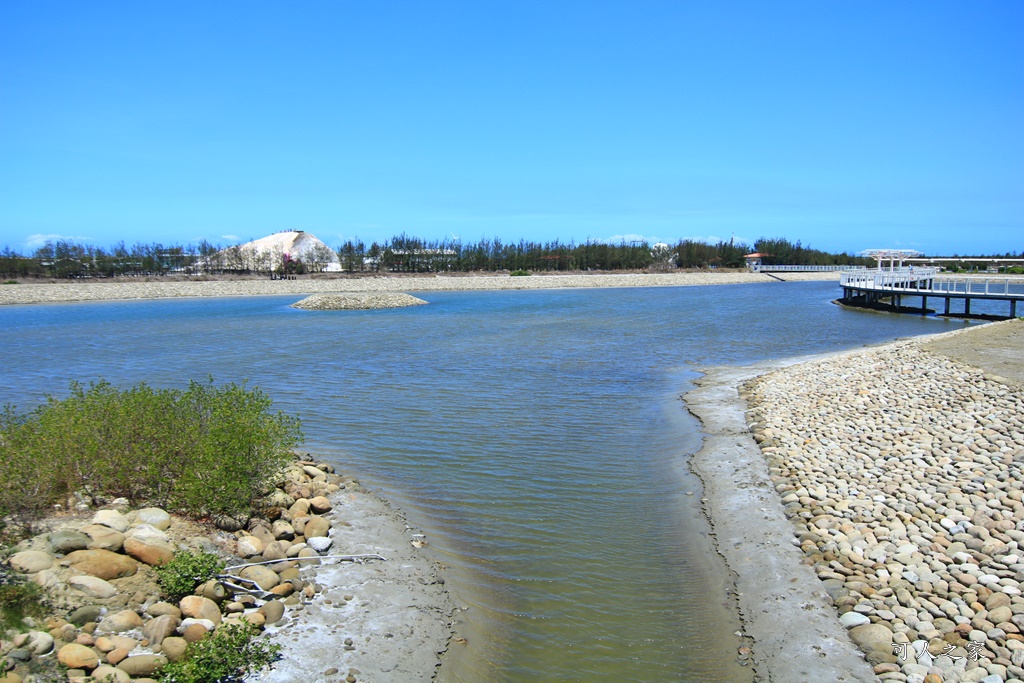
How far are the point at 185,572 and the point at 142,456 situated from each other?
2244mm

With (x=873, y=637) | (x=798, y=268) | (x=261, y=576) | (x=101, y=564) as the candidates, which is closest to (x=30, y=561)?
(x=101, y=564)

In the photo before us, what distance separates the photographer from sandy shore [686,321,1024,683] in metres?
5.59

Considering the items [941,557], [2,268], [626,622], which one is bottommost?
[626,622]

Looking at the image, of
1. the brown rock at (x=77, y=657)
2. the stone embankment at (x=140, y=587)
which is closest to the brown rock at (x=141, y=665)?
the stone embankment at (x=140, y=587)

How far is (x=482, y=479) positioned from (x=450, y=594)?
11.2 feet

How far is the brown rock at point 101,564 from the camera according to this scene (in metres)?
5.80

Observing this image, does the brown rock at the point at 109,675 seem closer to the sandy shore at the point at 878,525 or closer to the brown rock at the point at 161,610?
the brown rock at the point at 161,610

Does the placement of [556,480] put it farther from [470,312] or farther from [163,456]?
[470,312]

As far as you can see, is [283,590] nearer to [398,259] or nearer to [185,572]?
[185,572]

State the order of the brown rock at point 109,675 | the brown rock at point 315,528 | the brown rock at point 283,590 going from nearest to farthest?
1. the brown rock at point 109,675
2. the brown rock at point 283,590
3. the brown rock at point 315,528

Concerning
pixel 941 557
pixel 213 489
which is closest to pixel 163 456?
pixel 213 489

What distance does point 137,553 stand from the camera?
6.17 meters

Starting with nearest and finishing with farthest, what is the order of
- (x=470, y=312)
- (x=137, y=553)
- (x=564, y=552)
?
(x=137, y=553) < (x=564, y=552) < (x=470, y=312)

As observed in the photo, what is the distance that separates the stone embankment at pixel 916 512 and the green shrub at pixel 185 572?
18.7 feet
